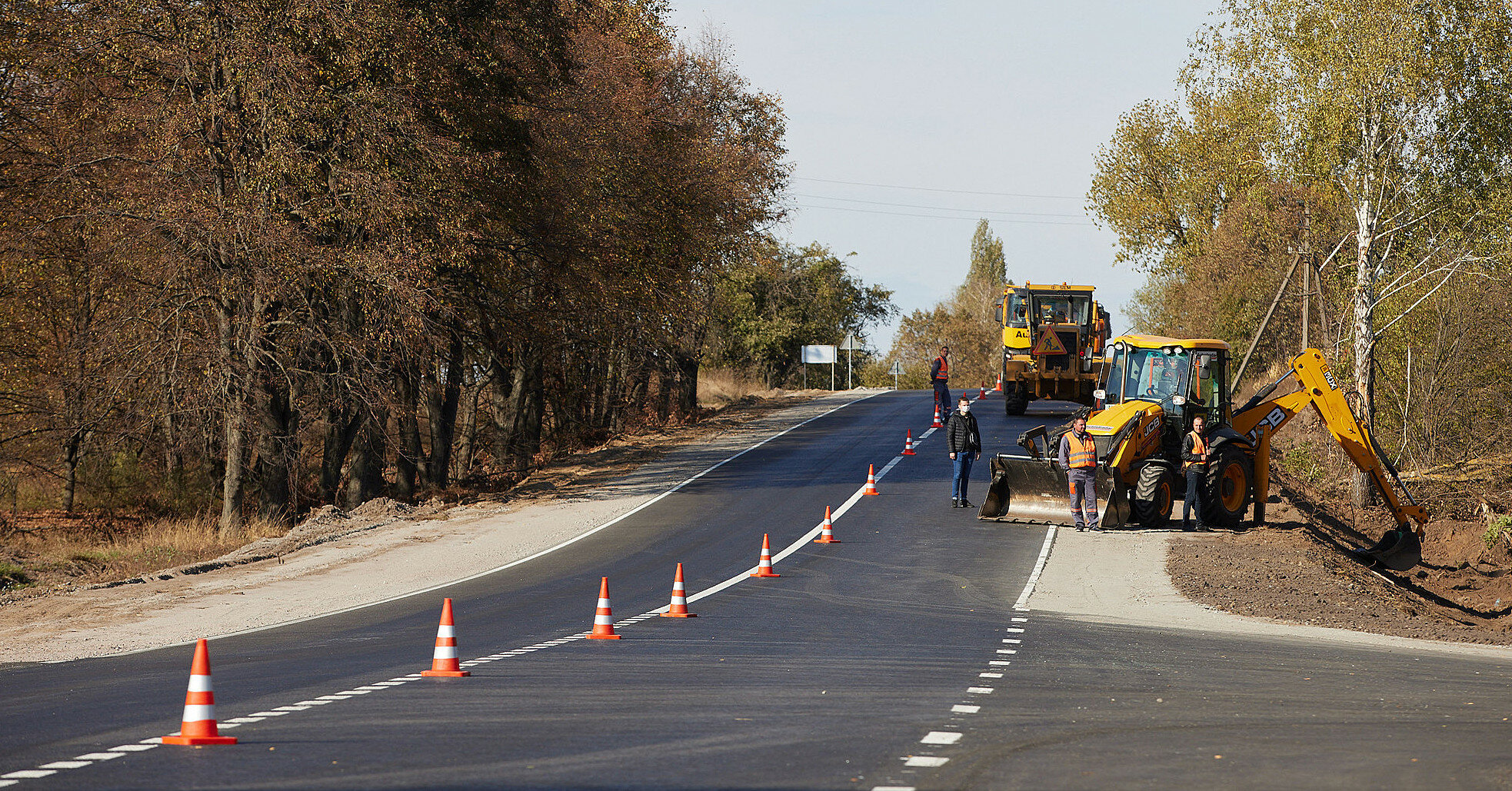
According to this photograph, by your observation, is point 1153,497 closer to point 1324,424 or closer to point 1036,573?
point 1324,424

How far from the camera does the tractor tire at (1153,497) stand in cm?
2144

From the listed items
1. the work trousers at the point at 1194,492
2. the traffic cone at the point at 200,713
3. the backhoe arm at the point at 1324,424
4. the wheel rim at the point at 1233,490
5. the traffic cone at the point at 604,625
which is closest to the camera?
the traffic cone at the point at 200,713

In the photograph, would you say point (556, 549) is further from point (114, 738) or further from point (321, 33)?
point (114, 738)

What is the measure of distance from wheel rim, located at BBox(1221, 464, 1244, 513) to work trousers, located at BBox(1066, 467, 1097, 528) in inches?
107

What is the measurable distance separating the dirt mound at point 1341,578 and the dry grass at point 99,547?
51.8ft

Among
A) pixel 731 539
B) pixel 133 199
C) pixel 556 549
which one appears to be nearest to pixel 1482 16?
pixel 731 539

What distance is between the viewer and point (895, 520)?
2341 centimetres

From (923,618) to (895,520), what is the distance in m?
9.12

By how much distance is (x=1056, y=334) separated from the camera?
3684cm

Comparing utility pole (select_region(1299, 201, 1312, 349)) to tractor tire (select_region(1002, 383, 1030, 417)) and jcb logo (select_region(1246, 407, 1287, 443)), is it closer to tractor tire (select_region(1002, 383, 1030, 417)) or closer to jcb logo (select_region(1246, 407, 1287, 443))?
tractor tire (select_region(1002, 383, 1030, 417))

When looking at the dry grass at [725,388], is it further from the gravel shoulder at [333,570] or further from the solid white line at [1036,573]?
the solid white line at [1036,573]

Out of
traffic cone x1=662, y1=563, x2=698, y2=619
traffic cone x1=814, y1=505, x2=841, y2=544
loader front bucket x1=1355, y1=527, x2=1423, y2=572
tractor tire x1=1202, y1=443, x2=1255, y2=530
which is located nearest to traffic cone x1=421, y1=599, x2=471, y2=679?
traffic cone x1=662, y1=563, x2=698, y2=619

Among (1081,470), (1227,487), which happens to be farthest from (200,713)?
(1227,487)

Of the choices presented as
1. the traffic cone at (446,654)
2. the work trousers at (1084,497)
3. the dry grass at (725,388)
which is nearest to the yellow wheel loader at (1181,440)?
the work trousers at (1084,497)
